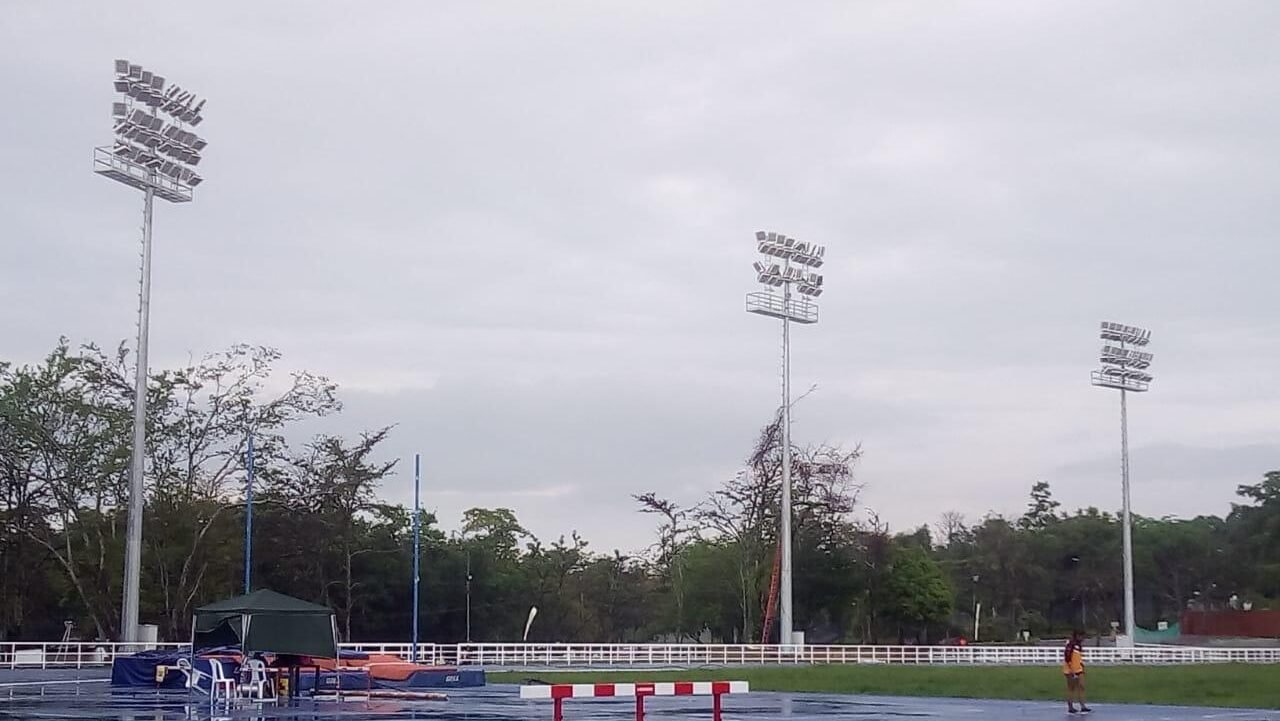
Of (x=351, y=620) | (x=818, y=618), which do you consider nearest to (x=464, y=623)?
(x=351, y=620)

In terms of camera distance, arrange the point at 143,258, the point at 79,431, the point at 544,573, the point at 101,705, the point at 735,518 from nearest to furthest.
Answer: the point at 101,705 < the point at 143,258 < the point at 79,431 < the point at 735,518 < the point at 544,573

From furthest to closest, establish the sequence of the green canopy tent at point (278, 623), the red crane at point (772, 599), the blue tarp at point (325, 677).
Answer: the red crane at point (772, 599) < the blue tarp at point (325, 677) < the green canopy tent at point (278, 623)

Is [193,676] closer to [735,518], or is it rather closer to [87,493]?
[87,493]

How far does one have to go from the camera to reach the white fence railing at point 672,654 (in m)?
50.6

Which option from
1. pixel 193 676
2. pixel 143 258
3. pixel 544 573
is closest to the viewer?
pixel 193 676

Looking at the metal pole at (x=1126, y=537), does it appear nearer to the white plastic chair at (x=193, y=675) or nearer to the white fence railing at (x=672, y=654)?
the white fence railing at (x=672, y=654)

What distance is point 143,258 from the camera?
46.7m

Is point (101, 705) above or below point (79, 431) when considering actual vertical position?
below

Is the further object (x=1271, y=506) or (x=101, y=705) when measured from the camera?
(x=1271, y=506)

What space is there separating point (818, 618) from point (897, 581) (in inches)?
204

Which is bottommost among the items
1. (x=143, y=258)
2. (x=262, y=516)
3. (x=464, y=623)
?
(x=464, y=623)

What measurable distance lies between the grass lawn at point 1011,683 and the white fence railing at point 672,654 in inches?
374

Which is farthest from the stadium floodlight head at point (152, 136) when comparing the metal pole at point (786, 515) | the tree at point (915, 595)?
the tree at point (915, 595)

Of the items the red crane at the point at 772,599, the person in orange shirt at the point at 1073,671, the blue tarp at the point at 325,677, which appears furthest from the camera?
the red crane at the point at 772,599
